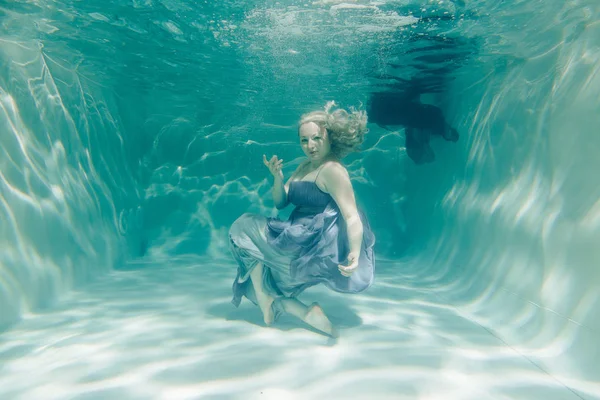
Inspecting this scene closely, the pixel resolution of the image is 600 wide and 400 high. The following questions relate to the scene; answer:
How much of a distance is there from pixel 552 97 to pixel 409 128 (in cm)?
496

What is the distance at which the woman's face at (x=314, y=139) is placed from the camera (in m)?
3.73

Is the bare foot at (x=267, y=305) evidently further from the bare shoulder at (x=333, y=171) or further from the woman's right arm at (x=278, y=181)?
the bare shoulder at (x=333, y=171)

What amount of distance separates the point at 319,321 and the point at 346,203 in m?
1.43

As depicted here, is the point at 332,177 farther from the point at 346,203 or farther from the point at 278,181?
the point at 278,181

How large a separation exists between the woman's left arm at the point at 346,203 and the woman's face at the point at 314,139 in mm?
216

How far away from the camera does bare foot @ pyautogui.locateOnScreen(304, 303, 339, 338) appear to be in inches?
157

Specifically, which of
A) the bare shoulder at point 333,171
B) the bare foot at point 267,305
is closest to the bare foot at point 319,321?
the bare foot at point 267,305

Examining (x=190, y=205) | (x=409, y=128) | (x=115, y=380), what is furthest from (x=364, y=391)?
(x=190, y=205)

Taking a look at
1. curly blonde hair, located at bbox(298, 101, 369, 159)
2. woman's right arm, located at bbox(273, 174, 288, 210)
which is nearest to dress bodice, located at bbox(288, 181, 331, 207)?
woman's right arm, located at bbox(273, 174, 288, 210)

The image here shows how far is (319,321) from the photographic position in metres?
4.00

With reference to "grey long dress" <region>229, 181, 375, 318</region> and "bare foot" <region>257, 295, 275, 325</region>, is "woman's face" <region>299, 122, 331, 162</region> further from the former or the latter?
"bare foot" <region>257, 295, 275, 325</region>

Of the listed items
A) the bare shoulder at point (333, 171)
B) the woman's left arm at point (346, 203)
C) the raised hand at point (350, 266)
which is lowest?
the raised hand at point (350, 266)

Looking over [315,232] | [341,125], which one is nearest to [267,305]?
[315,232]

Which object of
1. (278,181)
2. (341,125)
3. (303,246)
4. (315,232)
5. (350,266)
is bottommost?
(350,266)
